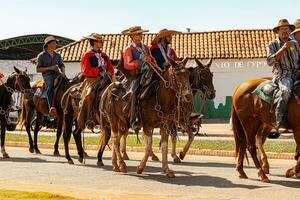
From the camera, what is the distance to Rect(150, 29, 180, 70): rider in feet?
47.5

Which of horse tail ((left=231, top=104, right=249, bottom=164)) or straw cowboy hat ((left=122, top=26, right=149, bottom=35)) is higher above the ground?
straw cowboy hat ((left=122, top=26, right=149, bottom=35))

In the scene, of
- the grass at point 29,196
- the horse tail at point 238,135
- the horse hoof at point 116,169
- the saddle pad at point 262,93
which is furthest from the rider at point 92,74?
the grass at point 29,196

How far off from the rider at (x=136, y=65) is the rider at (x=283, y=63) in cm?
255

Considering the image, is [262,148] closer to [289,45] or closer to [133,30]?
[289,45]

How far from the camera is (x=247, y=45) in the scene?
155ft

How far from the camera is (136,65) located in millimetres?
14289

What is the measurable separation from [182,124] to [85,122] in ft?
10.9

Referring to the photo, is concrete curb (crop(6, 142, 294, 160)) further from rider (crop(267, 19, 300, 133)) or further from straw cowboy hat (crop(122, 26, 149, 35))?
straw cowboy hat (crop(122, 26, 149, 35))

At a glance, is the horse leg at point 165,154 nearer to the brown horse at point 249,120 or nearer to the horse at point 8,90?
the brown horse at point 249,120

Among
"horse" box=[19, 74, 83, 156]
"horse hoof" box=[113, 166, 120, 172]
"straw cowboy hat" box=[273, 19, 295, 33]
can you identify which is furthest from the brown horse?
"horse" box=[19, 74, 83, 156]

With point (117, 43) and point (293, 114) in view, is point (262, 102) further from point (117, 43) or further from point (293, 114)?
point (117, 43)

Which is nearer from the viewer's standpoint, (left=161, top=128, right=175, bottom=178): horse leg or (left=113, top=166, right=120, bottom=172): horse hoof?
(left=161, top=128, right=175, bottom=178): horse leg

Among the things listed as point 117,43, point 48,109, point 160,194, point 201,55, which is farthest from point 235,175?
point 117,43

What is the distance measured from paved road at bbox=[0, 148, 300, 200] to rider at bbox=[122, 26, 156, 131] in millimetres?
1306
